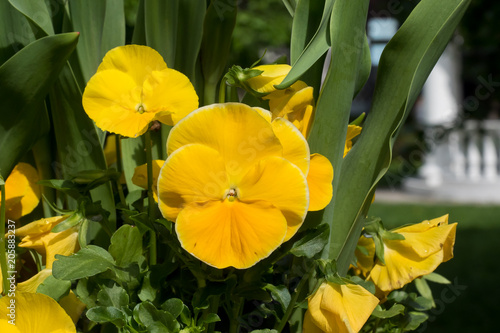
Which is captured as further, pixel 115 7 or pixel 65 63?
pixel 115 7

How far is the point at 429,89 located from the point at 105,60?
8.22m

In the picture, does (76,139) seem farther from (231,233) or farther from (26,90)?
(231,233)

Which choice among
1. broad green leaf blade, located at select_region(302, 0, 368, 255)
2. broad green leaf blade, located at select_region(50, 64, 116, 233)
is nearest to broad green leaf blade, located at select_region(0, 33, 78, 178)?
broad green leaf blade, located at select_region(50, 64, 116, 233)

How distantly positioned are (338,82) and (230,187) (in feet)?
0.53

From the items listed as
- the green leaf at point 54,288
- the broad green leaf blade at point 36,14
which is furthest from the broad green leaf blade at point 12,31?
the green leaf at point 54,288

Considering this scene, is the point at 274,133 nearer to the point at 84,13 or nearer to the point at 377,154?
the point at 377,154

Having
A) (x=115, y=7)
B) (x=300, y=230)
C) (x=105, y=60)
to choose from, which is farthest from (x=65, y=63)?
(x=300, y=230)

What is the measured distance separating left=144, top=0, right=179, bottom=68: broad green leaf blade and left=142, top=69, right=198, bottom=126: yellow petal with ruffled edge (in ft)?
0.31

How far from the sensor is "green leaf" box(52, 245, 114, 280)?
515 millimetres

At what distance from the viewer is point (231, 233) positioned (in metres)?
0.50

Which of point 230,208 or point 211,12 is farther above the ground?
point 211,12

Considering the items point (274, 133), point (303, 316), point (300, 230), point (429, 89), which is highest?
point (274, 133)

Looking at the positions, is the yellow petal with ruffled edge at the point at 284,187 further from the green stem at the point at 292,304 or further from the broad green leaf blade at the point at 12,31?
A: the broad green leaf blade at the point at 12,31

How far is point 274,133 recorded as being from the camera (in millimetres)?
518
